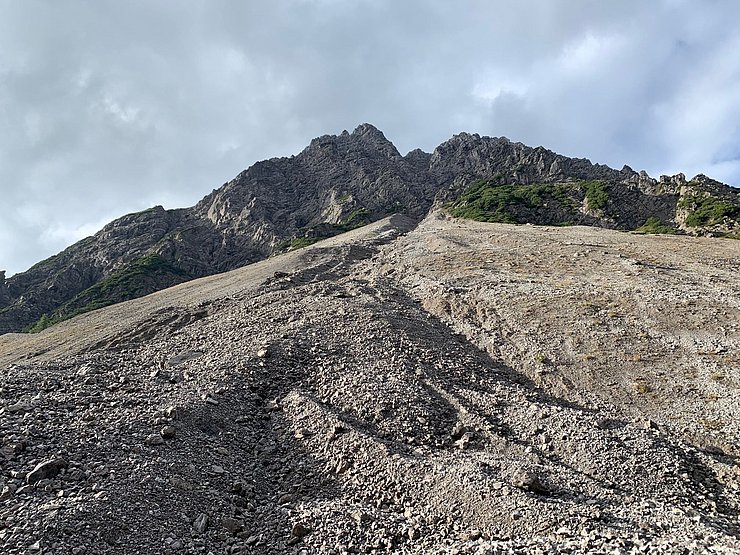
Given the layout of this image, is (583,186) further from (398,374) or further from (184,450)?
(184,450)

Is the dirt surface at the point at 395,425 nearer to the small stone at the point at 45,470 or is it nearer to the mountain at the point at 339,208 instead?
the small stone at the point at 45,470

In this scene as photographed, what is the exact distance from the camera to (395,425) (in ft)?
51.5

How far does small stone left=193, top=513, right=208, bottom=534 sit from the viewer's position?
11227mm

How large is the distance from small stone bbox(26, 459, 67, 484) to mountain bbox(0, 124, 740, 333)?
6068cm

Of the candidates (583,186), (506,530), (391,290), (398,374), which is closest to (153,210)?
(583,186)

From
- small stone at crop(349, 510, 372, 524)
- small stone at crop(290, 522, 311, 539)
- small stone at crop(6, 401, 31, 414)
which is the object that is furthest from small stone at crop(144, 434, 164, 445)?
small stone at crop(349, 510, 372, 524)

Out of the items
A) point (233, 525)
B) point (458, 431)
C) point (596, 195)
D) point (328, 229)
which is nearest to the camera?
point (233, 525)

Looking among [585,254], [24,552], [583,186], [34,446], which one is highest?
[583,186]

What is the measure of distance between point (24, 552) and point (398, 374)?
39.8ft

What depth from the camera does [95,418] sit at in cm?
1475

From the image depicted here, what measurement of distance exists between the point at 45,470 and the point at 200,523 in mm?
3887

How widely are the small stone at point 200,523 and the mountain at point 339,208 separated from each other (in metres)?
63.1

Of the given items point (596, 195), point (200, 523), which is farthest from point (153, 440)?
point (596, 195)

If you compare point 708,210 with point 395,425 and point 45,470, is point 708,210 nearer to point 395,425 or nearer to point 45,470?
point 395,425
